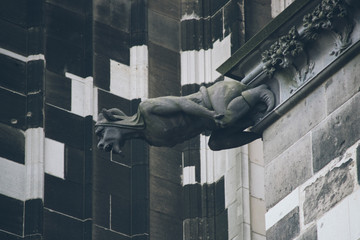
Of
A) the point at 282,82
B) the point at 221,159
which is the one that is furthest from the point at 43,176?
the point at 282,82

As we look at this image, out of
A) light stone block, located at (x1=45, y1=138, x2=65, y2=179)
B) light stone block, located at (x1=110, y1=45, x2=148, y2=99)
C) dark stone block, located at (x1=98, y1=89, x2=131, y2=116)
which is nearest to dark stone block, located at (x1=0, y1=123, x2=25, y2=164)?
light stone block, located at (x1=45, y1=138, x2=65, y2=179)

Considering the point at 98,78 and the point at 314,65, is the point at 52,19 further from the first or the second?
the point at 314,65

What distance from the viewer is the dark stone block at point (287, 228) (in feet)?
39.4

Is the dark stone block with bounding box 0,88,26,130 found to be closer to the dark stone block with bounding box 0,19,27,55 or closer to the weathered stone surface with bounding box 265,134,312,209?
the dark stone block with bounding box 0,19,27,55

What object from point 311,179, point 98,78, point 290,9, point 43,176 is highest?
point 98,78

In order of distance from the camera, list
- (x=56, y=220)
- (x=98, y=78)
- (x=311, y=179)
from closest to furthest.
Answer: (x=311, y=179) < (x=56, y=220) < (x=98, y=78)

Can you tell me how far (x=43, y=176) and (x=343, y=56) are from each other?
5785 millimetres

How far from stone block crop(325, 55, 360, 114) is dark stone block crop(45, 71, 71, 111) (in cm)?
595

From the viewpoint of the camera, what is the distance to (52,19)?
18172mm

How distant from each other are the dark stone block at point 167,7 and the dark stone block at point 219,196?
1.93m

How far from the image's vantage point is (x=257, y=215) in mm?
17328

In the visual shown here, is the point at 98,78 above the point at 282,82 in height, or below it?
above

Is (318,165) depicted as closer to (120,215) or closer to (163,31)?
(120,215)

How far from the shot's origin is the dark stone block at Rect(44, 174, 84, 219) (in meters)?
17.2
